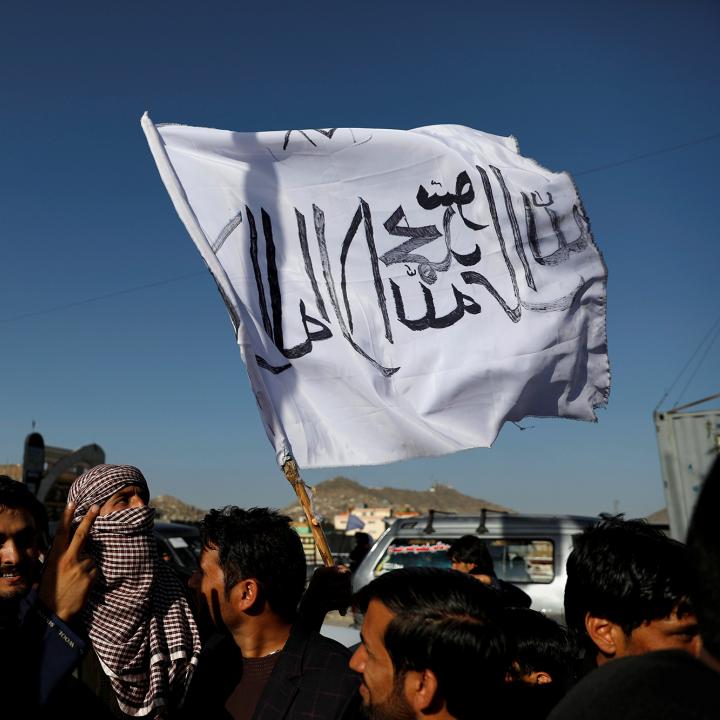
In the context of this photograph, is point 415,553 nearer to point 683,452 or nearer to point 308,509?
point 683,452

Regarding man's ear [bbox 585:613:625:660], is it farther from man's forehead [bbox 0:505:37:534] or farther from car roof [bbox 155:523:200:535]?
car roof [bbox 155:523:200:535]

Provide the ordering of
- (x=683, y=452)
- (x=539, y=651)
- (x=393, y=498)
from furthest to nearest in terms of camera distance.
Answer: (x=393, y=498)
(x=683, y=452)
(x=539, y=651)

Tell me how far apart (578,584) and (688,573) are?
1483 millimetres

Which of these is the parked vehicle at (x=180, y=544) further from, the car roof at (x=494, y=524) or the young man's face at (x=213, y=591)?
the young man's face at (x=213, y=591)

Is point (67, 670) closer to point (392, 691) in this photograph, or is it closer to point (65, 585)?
point (65, 585)

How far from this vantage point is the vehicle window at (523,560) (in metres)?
8.07

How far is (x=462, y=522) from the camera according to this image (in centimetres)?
838

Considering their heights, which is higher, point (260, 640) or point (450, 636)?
point (450, 636)

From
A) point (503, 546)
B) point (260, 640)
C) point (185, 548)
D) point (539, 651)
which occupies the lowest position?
point (185, 548)

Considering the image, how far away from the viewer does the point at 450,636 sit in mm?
1865

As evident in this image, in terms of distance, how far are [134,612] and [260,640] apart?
0.57 meters

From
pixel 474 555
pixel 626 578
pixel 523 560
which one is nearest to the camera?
pixel 626 578

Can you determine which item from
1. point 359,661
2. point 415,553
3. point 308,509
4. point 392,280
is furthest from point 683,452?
point 359,661

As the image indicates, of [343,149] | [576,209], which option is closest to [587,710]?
[343,149]
